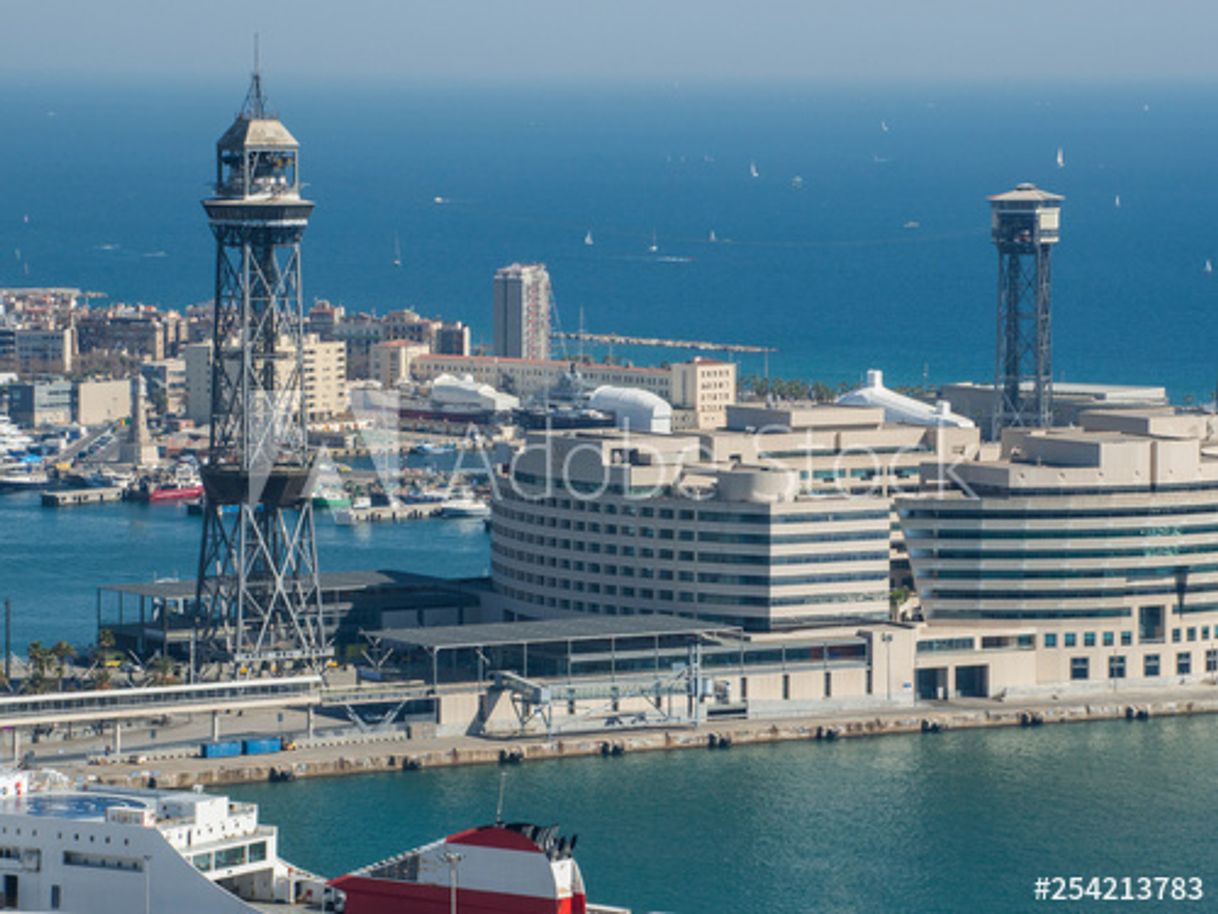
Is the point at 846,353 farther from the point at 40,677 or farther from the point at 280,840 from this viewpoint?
the point at 280,840

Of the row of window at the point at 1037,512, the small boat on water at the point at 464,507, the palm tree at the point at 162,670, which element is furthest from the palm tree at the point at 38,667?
the small boat on water at the point at 464,507

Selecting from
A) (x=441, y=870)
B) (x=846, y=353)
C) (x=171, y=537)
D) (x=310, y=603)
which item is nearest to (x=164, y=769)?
(x=310, y=603)

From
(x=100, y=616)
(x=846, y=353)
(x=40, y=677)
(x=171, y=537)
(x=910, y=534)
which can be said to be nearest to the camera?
(x=40, y=677)

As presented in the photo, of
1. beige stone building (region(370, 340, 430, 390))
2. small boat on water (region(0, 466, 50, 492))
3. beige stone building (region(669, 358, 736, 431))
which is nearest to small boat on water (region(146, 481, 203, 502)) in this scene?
small boat on water (region(0, 466, 50, 492))

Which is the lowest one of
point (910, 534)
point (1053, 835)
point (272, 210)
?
point (1053, 835)

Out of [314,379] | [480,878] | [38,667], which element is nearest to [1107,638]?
[38,667]

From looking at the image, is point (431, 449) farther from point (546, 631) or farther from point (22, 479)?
point (546, 631)
